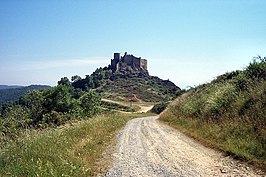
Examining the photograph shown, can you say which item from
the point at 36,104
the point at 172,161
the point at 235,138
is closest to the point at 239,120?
the point at 235,138

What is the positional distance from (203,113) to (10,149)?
13.3 metres

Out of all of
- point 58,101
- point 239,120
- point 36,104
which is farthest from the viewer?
point 58,101

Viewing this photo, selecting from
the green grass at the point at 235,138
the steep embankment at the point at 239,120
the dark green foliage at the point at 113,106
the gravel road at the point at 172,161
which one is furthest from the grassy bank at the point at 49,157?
the dark green foliage at the point at 113,106

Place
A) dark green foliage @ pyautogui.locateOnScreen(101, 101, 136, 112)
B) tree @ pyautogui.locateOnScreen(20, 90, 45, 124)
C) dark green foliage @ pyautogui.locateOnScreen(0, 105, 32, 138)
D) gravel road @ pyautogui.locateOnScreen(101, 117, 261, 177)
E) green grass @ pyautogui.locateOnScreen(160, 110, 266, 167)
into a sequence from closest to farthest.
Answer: gravel road @ pyautogui.locateOnScreen(101, 117, 261, 177)
green grass @ pyautogui.locateOnScreen(160, 110, 266, 167)
dark green foliage @ pyautogui.locateOnScreen(0, 105, 32, 138)
tree @ pyautogui.locateOnScreen(20, 90, 45, 124)
dark green foliage @ pyautogui.locateOnScreen(101, 101, 136, 112)

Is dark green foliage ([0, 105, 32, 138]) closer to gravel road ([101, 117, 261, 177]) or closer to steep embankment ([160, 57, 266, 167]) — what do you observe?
gravel road ([101, 117, 261, 177])

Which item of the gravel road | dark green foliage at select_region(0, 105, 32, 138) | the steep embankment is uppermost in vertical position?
the steep embankment

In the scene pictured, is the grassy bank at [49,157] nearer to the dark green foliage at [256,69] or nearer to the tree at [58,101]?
the dark green foliage at [256,69]

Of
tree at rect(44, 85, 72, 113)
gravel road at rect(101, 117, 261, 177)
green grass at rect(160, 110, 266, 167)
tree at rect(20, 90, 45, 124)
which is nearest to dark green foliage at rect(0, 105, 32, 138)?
gravel road at rect(101, 117, 261, 177)

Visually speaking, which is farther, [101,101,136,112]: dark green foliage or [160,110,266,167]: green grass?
[101,101,136,112]: dark green foliage

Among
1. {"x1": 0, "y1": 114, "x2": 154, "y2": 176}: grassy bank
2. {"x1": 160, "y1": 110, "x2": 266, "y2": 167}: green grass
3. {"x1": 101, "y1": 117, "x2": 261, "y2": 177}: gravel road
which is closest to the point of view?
{"x1": 0, "y1": 114, "x2": 154, "y2": 176}: grassy bank

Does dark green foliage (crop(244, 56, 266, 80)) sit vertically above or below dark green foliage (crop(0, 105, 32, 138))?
above

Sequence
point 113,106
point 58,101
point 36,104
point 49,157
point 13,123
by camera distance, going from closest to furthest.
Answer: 1. point 49,157
2. point 13,123
3. point 36,104
4. point 58,101
5. point 113,106

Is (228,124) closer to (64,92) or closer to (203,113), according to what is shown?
(203,113)

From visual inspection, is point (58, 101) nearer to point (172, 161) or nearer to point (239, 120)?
point (239, 120)
